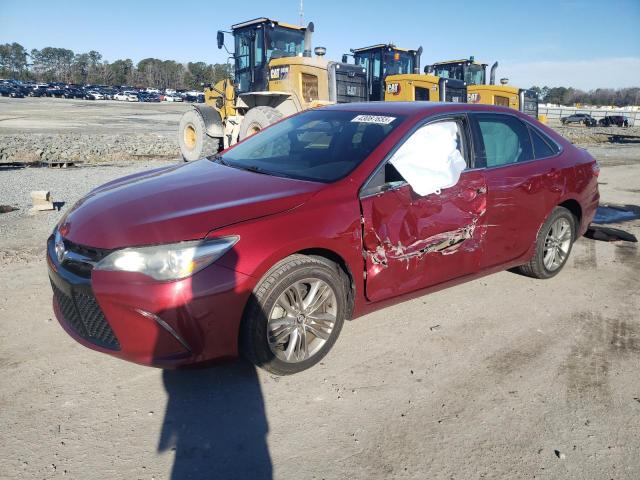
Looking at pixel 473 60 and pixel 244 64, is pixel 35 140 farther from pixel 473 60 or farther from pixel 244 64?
pixel 473 60

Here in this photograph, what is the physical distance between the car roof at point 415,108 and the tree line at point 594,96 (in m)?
Answer: 118

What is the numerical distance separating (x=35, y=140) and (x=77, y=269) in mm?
A: 15174

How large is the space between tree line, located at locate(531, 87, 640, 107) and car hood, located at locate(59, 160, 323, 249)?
11971 centimetres

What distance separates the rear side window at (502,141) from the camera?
13.4 feet

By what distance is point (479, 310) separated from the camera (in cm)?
421

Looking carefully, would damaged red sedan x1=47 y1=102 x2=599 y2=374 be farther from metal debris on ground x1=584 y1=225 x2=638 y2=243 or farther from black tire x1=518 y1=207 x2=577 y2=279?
metal debris on ground x1=584 y1=225 x2=638 y2=243

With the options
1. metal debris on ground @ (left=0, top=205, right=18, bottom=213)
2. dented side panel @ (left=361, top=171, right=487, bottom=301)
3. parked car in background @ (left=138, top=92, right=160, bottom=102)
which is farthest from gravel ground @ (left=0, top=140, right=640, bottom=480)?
parked car in background @ (left=138, top=92, right=160, bottom=102)

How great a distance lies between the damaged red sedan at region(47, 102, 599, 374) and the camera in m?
2.67

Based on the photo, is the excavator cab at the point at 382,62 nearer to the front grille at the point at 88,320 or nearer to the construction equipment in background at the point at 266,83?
the construction equipment in background at the point at 266,83

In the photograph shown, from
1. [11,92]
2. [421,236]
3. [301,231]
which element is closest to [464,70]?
[421,236]

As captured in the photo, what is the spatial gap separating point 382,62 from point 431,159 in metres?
13.5

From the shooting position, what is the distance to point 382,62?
16172mm

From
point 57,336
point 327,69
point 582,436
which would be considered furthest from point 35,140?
point 582,436

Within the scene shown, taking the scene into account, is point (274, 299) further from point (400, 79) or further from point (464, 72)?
point (464, 72)
